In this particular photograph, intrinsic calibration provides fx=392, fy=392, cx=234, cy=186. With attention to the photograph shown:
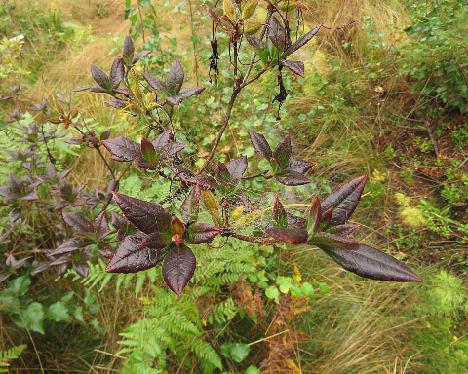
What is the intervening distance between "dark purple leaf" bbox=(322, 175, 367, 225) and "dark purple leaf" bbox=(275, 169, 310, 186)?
0.52 feet

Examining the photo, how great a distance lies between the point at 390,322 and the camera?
5.71 ft

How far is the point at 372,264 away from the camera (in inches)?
20.9

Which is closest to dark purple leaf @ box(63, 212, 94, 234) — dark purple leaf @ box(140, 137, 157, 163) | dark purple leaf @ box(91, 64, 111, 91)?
dark purple leaf @ box(91, 64, 111, 91)

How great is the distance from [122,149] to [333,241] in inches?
17.1

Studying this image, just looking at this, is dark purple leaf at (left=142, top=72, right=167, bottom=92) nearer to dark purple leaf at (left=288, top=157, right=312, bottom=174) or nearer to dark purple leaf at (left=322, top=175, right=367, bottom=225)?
dark purple leaf at (left=288, top=157, right=312, bottom=174)

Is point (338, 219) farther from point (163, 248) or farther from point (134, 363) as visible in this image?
point (134, 363)

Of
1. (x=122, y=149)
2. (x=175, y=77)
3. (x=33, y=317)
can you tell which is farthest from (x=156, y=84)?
(x=33, y=317)

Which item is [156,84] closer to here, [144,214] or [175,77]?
[175,77]

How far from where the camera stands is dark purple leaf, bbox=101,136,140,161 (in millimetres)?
736

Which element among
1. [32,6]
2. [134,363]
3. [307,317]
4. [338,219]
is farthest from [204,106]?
[32,6]

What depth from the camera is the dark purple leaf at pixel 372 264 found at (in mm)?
513

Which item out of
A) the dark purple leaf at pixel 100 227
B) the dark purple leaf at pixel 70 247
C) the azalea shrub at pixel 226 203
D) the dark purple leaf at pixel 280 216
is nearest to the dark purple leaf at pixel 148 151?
the azalea shrub at pixel 226 203

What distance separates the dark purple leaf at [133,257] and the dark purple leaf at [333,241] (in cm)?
22

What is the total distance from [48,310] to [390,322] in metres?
1.48
